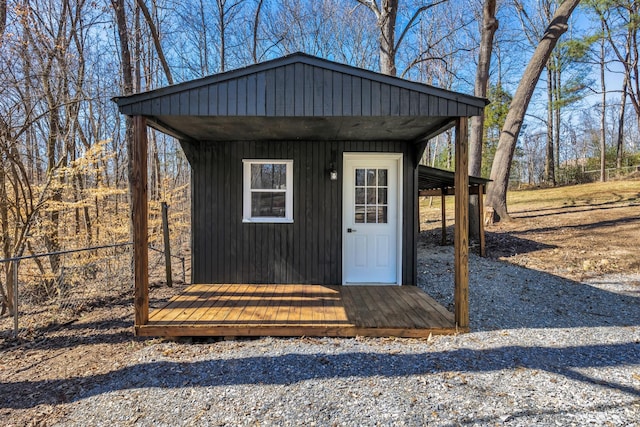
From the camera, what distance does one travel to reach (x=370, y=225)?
5.27 m

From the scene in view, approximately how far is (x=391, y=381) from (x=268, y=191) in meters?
3.35

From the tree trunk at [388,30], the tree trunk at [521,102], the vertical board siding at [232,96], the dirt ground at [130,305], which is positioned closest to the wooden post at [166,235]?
the dirt ground at [130,305]

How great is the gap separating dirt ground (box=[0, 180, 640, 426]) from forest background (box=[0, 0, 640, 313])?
63.6 inches

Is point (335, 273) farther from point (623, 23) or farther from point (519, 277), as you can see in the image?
point (623, 23)

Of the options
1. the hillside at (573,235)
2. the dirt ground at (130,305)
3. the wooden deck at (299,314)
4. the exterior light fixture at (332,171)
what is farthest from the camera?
the hillside at (573,235)

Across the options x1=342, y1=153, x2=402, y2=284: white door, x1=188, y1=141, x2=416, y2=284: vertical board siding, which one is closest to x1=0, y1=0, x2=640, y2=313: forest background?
x1=188, y1=141, x2=416, y2=284: vertical board siding

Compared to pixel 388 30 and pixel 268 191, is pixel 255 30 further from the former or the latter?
pixel 268 191

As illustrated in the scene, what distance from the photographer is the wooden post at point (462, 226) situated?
3.46m

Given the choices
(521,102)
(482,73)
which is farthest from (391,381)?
(521,102)

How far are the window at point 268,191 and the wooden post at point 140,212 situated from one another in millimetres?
1888

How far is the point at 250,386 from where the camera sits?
2602mm

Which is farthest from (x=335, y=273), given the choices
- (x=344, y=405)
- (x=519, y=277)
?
(x=519, y=277)

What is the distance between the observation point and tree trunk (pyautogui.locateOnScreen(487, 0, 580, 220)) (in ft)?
31.3

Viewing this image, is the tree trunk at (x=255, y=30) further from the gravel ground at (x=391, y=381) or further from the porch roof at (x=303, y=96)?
the gravel ground at (x=391, y=381)
